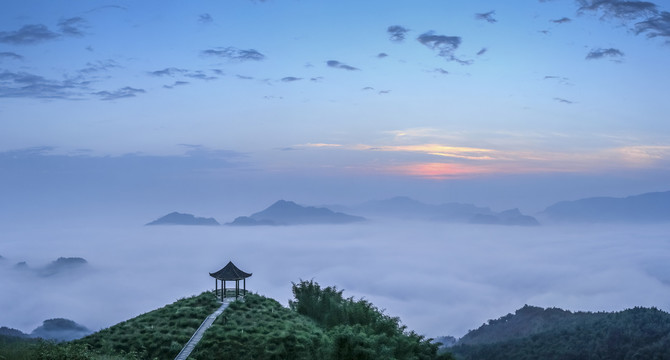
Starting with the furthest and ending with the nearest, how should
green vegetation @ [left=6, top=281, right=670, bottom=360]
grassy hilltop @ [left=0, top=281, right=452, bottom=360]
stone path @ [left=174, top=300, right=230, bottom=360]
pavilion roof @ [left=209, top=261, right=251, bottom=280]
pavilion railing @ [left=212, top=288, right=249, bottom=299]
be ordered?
pavilion railing @ [left=212, top=288, right=249, bottom=299] → pavilion roof @ [left=209, top=261, right=251, bottom=280] → stone path @ [left=174, top=300, right=230, bottom=360] → grassy hilltop @ [left=0, top=281, right=452, bottom=360] → green vegetation @ [left=6, top=281, right=670, bottom=360]

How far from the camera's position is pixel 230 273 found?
42875 millimetres

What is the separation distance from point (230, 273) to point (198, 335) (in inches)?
322

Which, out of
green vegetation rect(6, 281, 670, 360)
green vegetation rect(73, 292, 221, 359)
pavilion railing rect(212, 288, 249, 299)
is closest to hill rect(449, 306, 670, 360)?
green vegetation rect(6, 281, 670, 360)

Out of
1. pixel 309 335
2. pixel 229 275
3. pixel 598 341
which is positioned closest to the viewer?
pixel 309 335

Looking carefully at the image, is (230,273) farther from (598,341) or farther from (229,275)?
(598,341)

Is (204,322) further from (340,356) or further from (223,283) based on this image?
(340,356)

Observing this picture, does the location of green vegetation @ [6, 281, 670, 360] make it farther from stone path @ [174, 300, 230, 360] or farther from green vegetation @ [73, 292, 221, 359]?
stone path @ [174, 300, 230, 360]

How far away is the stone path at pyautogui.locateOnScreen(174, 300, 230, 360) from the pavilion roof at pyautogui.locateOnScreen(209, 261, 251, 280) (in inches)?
85.8

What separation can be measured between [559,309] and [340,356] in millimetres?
128626

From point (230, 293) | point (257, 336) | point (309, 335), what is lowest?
point (309, 335)

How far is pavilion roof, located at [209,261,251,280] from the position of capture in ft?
140

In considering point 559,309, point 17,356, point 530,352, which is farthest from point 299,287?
point 559,309

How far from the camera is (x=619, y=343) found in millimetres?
91188

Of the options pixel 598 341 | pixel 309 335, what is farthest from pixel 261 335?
pixel 598 341
